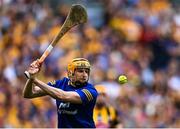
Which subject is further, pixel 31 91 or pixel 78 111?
pixel 31 91

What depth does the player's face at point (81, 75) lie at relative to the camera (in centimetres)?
1010

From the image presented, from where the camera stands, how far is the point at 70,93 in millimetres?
9820

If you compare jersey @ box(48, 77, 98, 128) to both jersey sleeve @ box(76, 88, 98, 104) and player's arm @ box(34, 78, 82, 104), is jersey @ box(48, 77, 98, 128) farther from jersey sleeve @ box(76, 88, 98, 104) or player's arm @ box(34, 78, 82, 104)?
player's arm @ box(34, 78, 82, 104)

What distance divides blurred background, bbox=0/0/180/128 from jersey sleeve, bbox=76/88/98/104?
5.83 meters

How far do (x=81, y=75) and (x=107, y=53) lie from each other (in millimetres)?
8366

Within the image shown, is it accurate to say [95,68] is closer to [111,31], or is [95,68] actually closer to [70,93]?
[111,31]

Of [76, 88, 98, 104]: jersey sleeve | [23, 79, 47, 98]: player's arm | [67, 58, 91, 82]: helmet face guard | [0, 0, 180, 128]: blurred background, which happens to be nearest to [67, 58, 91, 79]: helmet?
[67, 58, 91, 82]: helmet face guard

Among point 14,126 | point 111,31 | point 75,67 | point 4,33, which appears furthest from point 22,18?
point 75,67

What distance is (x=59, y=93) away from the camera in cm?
970

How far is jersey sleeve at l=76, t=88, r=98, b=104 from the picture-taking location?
993 centimetres

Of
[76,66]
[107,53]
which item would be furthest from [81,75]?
[107,53]

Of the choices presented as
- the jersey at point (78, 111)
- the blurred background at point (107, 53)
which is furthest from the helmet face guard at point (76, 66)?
the blurred background at point (107, 53)

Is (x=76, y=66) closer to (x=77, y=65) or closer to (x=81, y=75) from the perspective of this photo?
(x=77, y=65)

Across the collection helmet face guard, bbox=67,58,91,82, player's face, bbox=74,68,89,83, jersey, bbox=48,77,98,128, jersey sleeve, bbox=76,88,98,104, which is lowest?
jersey, bbox=48,77,98,128
